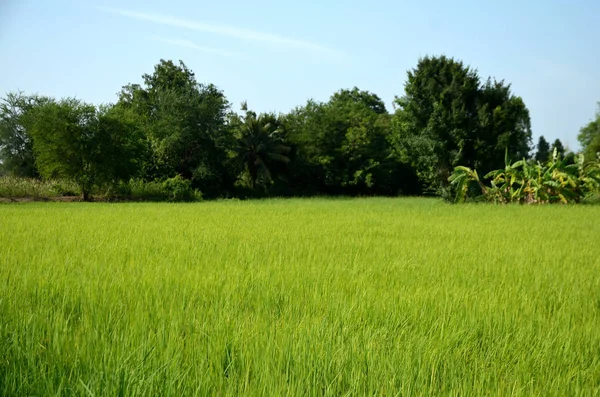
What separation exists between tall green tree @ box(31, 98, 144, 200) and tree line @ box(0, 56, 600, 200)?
4cm

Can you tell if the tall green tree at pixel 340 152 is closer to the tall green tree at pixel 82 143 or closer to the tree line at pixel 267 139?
the tree line at pixel 267 139

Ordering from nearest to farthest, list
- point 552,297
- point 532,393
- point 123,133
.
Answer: point 532,393 → point 552,297 → point 123,133

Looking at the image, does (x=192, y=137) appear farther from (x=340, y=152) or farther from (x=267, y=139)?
(x=340, y=152)

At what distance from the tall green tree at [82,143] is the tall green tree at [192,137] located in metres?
4.00

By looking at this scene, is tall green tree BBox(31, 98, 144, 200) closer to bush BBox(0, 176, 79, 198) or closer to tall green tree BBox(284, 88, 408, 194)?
bush BBox(0, 176, 79, 198)

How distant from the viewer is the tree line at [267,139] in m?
18.3

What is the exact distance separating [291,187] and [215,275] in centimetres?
2542

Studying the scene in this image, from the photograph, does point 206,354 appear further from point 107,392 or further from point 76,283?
point 76,283

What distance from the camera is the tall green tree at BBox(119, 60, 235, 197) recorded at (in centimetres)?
2339

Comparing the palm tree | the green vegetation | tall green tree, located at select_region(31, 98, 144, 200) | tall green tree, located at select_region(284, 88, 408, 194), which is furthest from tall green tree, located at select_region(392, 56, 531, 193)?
tall green tree, located at select_region(31, 98, 144, 200)

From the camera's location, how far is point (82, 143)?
18031 mm

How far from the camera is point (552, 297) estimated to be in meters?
3.17

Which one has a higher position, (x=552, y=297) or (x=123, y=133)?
(x=123, y=133)

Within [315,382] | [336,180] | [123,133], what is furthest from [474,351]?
[336,180]
